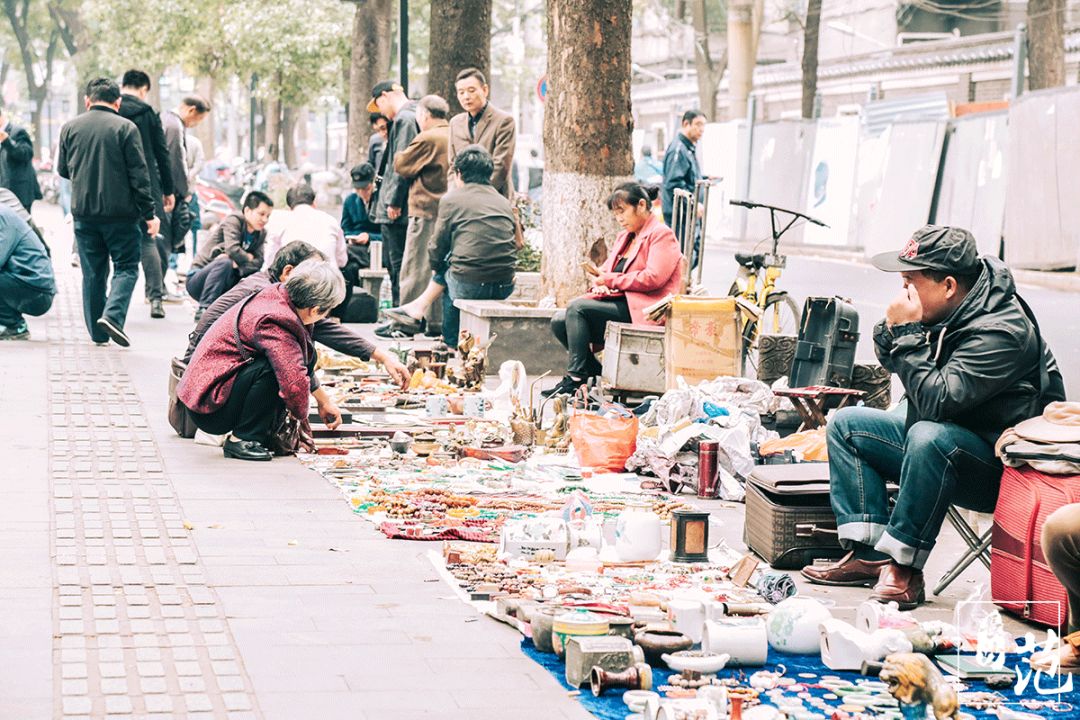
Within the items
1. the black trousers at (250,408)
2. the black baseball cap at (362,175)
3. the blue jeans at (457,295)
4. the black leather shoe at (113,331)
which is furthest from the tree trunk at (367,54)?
the black trousers at (250,408)

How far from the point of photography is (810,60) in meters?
32.3

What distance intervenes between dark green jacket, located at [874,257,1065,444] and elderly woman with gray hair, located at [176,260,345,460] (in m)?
3.39

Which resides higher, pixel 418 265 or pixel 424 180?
pixel 424 180

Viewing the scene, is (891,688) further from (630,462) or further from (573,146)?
(573,146)

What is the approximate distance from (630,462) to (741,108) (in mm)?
25597

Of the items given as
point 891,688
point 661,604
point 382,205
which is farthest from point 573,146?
point 891,688

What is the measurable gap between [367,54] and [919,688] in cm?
1840

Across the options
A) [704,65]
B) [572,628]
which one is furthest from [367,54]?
[704,65]

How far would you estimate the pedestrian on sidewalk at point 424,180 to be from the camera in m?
13.9

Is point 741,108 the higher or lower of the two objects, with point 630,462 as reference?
higher

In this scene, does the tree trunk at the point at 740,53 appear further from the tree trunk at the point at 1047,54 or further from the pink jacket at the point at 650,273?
the pink jacket at the point at 650,273

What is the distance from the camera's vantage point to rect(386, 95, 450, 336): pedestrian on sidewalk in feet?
45.7

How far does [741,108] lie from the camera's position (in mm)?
33281

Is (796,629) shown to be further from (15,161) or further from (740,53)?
(740,53)
